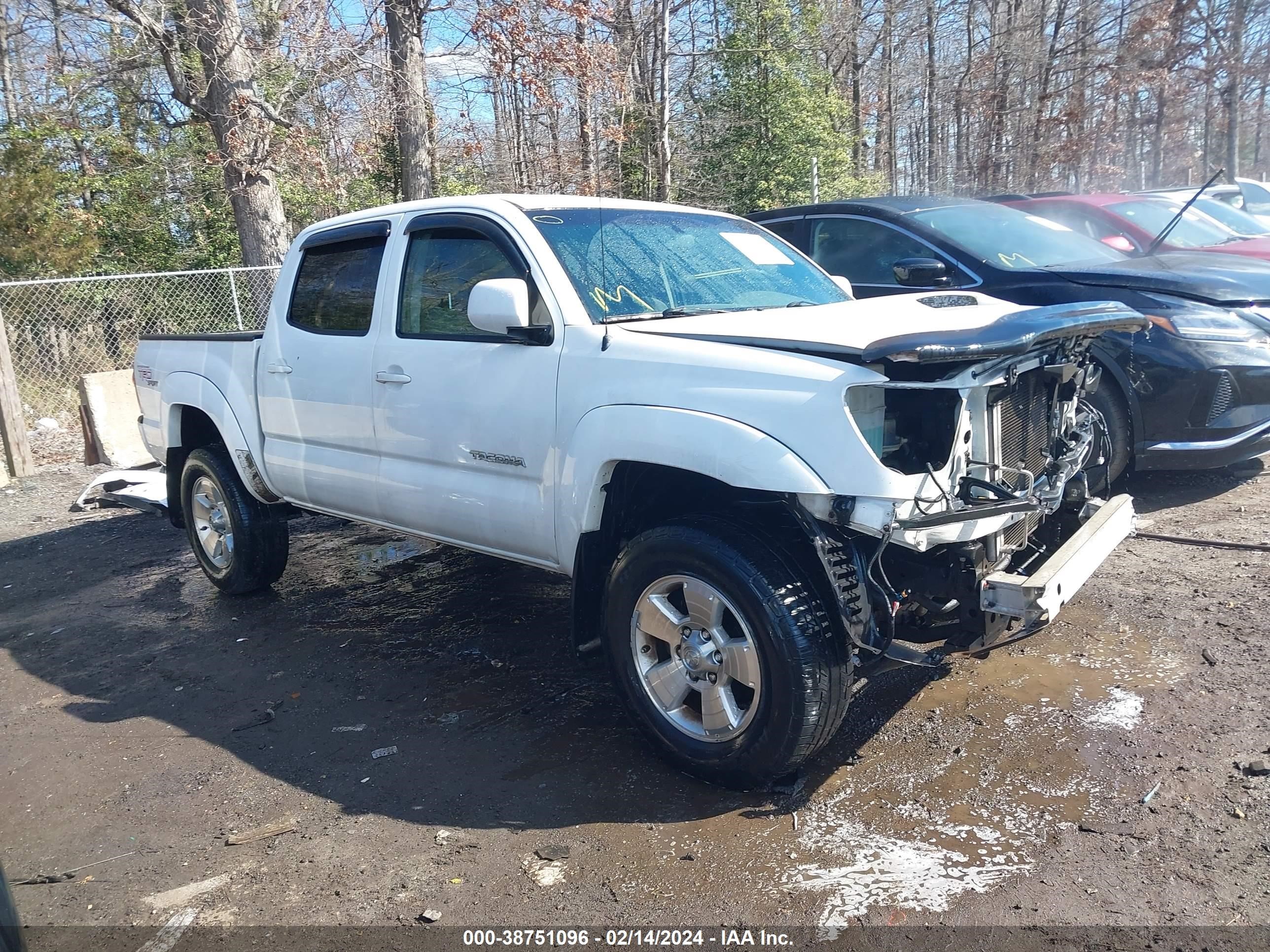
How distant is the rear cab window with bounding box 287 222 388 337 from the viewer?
4.84 meters

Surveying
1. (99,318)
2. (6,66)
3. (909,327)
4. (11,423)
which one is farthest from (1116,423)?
(6,66)

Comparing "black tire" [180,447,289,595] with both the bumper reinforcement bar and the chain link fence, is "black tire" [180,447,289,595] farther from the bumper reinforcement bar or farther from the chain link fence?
the chain link fence

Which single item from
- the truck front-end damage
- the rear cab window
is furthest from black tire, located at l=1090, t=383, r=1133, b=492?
the rear cab window

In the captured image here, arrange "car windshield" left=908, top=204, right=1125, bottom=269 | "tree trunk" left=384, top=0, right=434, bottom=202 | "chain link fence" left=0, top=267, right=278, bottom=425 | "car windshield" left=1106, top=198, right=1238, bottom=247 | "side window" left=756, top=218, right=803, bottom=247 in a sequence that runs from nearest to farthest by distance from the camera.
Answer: "car windshield" left=908, top=204, right=1125, bottom=269
"side window" left=756, top=218, right=803, bottom=247
"car windshield" left=1106, top=198, right=1238, bottom=247
"chain link fence" left=0, top=267, right=278, bottom=425
"tree trunk" left=384, top=0, right=434, bottom=202

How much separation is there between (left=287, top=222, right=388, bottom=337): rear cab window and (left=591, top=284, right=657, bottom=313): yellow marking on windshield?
131cm

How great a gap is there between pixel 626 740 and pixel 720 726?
2.01 feet

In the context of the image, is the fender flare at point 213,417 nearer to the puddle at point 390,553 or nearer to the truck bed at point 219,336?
the truck bed at point 219,336

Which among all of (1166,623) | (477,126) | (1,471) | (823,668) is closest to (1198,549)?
(1166,623)

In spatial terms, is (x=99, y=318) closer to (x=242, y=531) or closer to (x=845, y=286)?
(x=242, y=531)

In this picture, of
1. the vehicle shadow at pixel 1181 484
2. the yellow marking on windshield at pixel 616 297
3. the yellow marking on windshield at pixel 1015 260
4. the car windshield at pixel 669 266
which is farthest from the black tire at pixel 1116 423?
the yellow marking on windshield at pixel 616 297

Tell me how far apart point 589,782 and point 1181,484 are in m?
4.88

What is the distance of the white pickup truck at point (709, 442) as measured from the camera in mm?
3133

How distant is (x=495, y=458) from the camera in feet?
13.4

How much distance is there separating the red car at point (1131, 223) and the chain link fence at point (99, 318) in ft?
29.0
